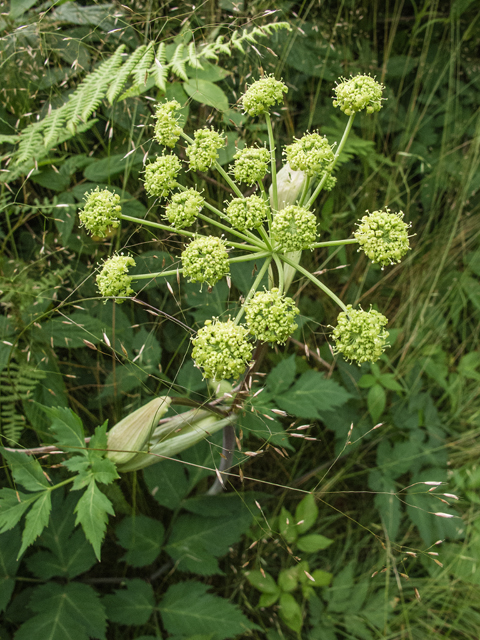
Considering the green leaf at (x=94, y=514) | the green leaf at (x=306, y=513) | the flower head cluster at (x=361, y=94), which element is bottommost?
the green leaf at (x=306, y=513)

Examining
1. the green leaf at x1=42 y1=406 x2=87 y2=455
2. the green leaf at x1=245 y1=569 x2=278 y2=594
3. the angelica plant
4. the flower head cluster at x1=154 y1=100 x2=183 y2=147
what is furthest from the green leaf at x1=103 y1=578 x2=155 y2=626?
the flower head cluster at x1=154 y1=100 x2=183 y2=147

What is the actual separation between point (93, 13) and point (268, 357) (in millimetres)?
2771

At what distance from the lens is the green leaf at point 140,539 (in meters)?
2.86

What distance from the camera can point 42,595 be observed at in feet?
8.63

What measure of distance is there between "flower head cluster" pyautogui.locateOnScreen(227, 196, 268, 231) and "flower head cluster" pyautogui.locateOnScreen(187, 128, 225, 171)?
11.0 inches

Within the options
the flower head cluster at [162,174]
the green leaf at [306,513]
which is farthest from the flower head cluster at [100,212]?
the green leaf at [306,513]

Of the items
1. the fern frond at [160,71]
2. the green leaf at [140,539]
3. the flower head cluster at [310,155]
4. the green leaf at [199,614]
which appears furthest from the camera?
the green leaf at [140,539]

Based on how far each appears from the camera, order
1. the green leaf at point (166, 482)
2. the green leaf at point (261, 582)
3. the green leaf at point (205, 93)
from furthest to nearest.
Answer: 1. the green leaf at point (261, 582)
2. the green leaf at point (166, 482)
3. the green leaf at point (205, 93)

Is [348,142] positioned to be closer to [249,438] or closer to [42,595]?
[249,438]

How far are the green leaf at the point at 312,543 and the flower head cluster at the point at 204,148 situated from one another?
8.55ft

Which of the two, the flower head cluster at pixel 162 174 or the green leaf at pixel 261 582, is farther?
the green leaf at pixel 261 582

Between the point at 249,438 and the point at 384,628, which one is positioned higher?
the point at 249,438

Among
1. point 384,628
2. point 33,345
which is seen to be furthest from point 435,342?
point 33,345

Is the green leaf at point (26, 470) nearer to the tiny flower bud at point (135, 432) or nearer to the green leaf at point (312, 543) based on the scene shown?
the tiny flower bud at point (135, 432)
